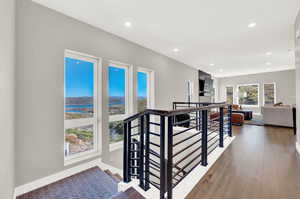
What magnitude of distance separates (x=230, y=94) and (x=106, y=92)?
9816mm

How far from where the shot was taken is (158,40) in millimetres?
3697

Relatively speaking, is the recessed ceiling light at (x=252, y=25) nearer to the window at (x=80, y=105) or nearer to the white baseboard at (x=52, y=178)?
the window at (x=80, y=105)

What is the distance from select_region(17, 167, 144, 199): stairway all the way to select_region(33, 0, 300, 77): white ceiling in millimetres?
2763

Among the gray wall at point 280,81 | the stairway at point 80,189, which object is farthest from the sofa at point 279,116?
the stairway at point 80,189

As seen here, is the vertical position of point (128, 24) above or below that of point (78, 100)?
above

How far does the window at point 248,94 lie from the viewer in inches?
358

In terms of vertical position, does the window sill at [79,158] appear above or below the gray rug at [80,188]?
above

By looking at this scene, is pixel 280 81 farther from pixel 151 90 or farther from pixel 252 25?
pixel 151 90

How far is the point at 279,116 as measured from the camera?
5.22 metres

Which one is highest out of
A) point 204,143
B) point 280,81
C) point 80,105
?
point 280,81

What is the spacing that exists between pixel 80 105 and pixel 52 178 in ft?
4.24

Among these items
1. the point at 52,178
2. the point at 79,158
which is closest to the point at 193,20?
the point at 79,158

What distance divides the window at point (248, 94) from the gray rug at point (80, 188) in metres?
10.1

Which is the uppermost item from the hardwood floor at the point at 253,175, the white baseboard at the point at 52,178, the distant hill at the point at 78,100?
the distant hill at the point at 78,100
